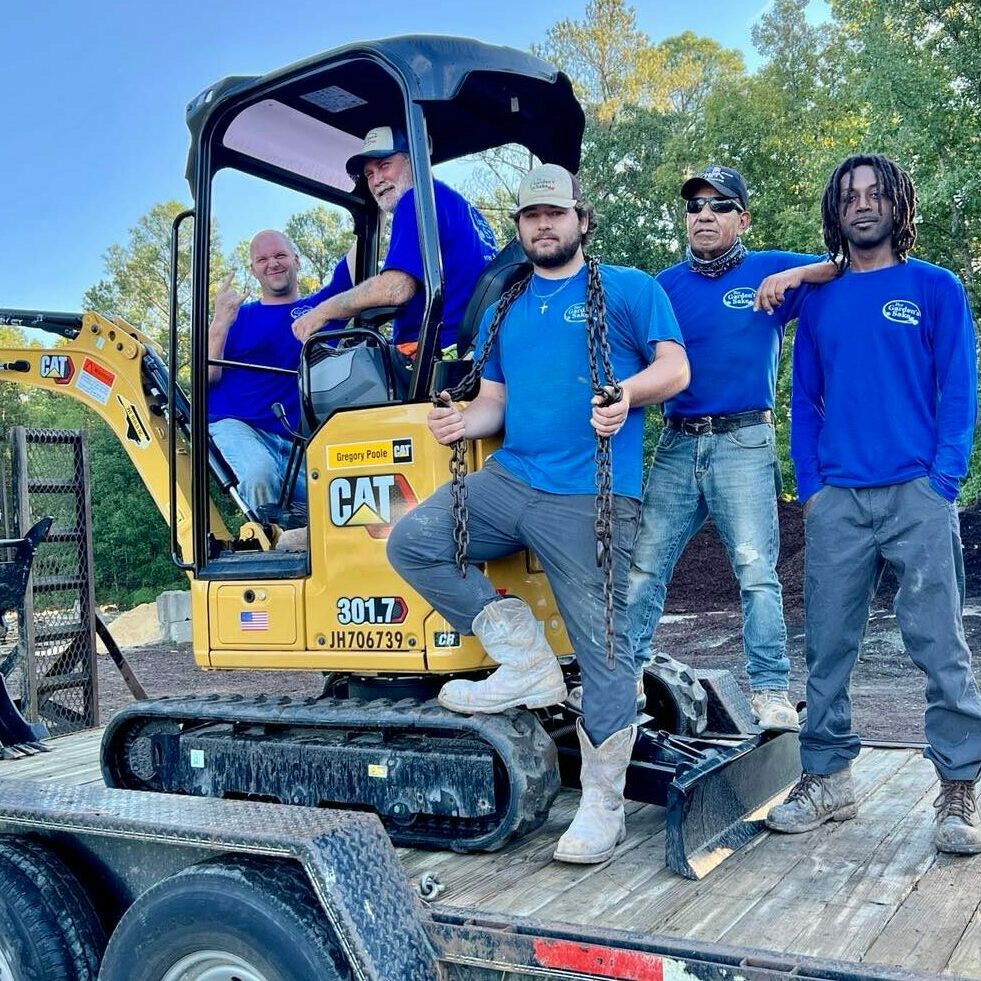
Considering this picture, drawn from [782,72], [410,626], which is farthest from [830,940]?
[782,72]

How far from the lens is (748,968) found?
250 centimetres

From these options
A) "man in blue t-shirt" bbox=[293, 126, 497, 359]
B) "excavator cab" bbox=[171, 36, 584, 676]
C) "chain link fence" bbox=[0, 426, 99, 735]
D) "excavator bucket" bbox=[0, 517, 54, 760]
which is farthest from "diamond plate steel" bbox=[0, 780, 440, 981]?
"chain link fence" bbox=[0, 426, 99, 735]

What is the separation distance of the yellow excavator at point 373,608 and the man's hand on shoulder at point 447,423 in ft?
0.59

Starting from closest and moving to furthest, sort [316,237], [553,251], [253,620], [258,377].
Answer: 1. [553,251]
2. [253,620]
3. [258,377]
4. [316,237]

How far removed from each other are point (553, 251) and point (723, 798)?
1.86m

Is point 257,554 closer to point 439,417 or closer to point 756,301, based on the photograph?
point 439,417

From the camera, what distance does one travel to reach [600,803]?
143 inches

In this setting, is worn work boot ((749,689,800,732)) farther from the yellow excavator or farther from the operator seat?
the operator seat

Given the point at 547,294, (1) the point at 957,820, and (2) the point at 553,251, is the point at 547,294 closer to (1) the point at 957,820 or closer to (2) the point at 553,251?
(2) the point at 553,251

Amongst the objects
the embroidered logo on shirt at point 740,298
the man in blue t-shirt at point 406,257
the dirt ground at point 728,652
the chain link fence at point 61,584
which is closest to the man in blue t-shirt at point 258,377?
the man in blue t-shirt at point 406,257

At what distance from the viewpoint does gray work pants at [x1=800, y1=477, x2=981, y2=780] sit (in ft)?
11.7

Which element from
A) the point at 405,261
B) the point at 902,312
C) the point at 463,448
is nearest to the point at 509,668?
the point at 463,448

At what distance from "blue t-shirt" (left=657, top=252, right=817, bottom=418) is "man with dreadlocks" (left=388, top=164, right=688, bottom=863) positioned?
72 centimetres

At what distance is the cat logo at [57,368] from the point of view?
5699 millimetres
